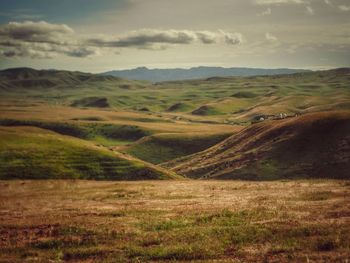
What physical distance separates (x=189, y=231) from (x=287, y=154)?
5936 cm

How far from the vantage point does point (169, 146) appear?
414 feet

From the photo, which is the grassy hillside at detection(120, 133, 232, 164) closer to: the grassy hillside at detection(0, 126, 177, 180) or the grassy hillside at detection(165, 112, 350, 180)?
the grassy hillside at detection(165, 112, 350, 180)

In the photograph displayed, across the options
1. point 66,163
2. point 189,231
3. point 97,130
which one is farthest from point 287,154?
point 97,130

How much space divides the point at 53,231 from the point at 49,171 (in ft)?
164

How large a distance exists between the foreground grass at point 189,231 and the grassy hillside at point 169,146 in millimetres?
80554

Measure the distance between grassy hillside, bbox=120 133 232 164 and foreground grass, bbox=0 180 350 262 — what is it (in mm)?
80554

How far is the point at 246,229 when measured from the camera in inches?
943

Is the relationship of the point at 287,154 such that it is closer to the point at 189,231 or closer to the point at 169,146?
the point at 169,146

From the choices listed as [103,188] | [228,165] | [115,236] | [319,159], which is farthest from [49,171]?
[115,236]

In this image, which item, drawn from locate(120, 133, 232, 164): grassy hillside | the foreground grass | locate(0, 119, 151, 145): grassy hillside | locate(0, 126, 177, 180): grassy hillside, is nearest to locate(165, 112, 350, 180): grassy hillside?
locate(0, 126, 177, 180): grassy hillside


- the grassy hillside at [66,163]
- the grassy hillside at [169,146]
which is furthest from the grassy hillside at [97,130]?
the grassy hillside at [66,163]

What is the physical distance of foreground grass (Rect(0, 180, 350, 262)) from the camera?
2006cm

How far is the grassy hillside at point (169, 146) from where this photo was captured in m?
121

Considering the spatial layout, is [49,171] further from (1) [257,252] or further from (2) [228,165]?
(1) [257,252]
